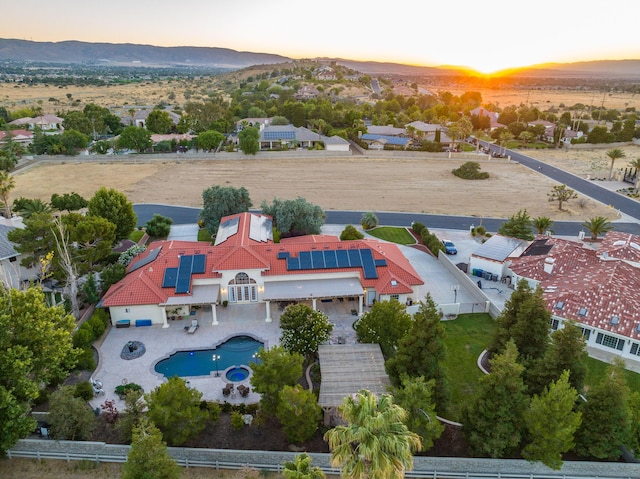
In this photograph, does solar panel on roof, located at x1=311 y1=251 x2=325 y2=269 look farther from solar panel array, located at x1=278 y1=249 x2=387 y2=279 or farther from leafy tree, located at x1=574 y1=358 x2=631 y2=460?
leafy tree, located at x1=574 y1=358 x2=631 y2=460

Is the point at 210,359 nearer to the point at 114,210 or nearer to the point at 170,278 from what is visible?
the point at 170,278

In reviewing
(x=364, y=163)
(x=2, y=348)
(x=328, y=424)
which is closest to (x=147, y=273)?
(x=2, y=348)

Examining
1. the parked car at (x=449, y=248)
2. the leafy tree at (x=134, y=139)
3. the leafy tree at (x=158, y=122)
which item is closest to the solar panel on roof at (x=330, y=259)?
the parked car at (x=449, y=248)

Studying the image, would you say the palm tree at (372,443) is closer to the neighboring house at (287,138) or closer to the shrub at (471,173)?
the shrub at (471,173)

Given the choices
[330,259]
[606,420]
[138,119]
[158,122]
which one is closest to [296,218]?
[330,259]

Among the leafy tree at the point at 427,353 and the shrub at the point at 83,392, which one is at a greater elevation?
the leafy tree at the point at 427,353

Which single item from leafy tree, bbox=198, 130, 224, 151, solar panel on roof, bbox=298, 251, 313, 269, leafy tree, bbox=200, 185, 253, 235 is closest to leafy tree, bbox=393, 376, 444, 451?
solar panel on roof, bbox=298, 251, 313, 269

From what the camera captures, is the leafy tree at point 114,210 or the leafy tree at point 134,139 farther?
the leafy tree at point 134,139
